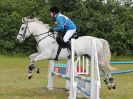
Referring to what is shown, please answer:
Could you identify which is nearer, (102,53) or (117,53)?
(102,53)

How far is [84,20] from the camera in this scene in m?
29.5

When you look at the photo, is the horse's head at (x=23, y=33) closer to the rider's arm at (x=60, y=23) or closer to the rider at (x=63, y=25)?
the rider at (x=63, y=25)

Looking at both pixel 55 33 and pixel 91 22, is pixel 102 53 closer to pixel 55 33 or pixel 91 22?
pixel 55 33

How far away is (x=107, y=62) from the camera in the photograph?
997cm

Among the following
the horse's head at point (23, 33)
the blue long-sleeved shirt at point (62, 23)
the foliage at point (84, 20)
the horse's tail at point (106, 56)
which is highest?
the foliage at point (84, 20)

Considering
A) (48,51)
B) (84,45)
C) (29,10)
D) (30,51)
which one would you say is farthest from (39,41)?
(29,10)

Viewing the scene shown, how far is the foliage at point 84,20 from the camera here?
2875 centimetres

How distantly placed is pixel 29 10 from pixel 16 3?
4.75ft

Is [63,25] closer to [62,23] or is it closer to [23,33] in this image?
[62,23]

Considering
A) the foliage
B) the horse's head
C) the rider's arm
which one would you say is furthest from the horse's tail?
the foliage

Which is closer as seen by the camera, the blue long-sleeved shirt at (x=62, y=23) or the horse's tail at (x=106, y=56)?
the horse's tail at (x=106, y=56)

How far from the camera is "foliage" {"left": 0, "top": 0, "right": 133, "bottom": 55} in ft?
94.3

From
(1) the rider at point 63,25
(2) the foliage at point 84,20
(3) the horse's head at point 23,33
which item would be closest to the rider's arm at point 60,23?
(1) the rider at point 63,25

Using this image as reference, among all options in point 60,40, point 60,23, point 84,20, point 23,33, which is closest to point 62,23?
point 60,23
